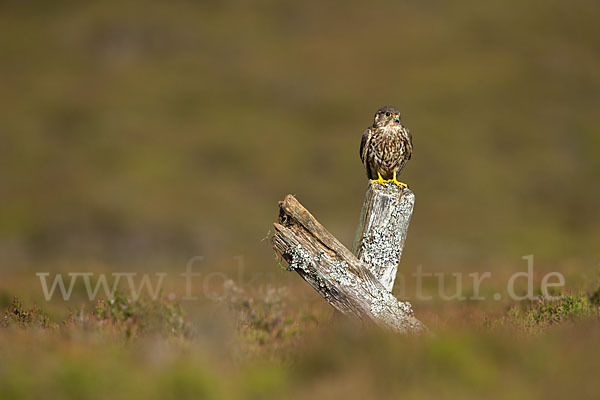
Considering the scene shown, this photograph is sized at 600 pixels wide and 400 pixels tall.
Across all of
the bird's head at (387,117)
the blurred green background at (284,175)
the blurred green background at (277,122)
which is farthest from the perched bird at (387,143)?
the blurred green background at (277,122)

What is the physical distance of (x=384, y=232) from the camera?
7.52 meters

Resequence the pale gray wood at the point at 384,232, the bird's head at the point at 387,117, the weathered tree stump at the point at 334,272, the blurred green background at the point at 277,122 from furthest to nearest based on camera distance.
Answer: the blurred green background at the point at 277,122 < the bird's head at the point at 387,117 < the pale gray wood at the point at 384,232 < the weathered tree stump at the point at 334,272

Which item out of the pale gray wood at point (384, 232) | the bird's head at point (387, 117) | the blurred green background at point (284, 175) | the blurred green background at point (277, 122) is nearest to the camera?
the blurred green background at point (284, 175)

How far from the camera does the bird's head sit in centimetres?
930

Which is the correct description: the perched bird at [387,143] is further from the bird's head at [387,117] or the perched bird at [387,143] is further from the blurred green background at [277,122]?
the blurred green background at [277,122]

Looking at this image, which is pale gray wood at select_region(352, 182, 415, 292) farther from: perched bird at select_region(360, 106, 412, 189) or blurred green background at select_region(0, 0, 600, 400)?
perched bird at select_region(360, 106, 412, 189)

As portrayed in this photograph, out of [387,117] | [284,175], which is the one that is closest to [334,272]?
[387,117]

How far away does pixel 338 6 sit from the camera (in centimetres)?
6059

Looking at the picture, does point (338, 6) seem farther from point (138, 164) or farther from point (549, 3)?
point (138, 164)

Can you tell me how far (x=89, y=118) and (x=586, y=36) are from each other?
41566 mm

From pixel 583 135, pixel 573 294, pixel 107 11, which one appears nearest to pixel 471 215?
pixel 583 135

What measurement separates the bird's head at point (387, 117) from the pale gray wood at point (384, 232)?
179 centimetres

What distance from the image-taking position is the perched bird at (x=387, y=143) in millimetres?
9391

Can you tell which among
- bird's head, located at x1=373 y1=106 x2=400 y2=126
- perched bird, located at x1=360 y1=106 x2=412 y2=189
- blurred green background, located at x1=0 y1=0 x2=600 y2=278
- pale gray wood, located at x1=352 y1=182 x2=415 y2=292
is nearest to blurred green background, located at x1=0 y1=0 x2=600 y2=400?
blurred green background, located at x1=0 y1=0 x2=600 y2=278
